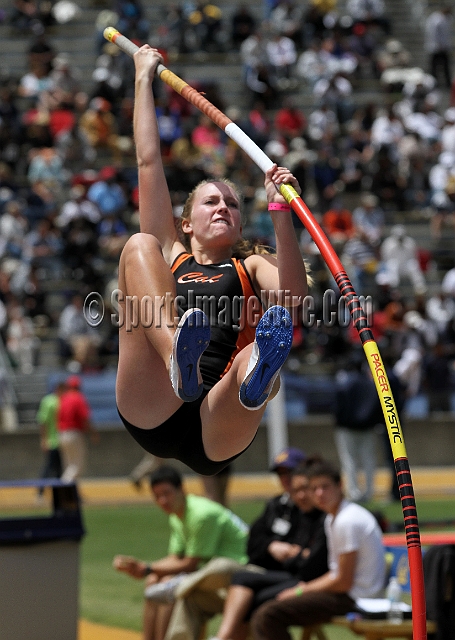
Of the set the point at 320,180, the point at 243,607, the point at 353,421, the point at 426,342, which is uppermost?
the point at 320,180

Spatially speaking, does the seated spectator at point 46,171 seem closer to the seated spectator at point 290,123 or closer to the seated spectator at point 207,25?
the seated spectator at point 290,123

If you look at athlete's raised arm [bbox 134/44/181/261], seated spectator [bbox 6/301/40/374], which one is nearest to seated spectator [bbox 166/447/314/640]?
athlete's raised arm [bbox 134/44/181/261]

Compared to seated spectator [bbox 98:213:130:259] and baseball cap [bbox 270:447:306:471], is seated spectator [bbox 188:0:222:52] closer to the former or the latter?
seated spectator [bbox 98:213:130:259]

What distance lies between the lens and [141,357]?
4.65 m

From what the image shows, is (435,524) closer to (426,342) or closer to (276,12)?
(426,342)

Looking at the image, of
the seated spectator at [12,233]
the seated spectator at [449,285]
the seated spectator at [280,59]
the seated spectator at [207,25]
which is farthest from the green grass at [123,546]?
the seated spectator at [207,25]

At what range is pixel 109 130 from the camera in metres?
19.5

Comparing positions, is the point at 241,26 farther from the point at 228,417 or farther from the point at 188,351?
the point at 188,351

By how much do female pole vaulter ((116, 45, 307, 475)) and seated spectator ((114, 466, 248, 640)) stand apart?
2.47 meters

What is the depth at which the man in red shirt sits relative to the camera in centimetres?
1372

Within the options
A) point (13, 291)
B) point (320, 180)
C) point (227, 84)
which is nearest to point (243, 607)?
point (13, 291)

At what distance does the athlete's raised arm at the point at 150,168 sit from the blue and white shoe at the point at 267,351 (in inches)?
45.5

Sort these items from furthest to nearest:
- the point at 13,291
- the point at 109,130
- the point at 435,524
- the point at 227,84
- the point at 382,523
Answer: the point at 227,84
the point at 109,130
the point at 13,291
the point at 435,524
the point at 382,523

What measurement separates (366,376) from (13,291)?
5.82 m
